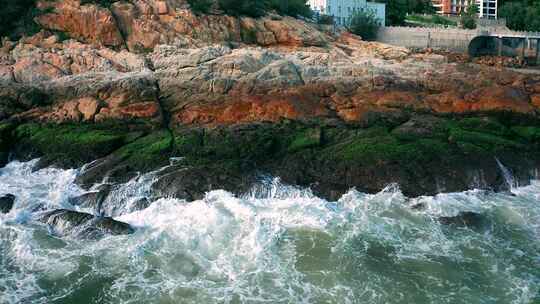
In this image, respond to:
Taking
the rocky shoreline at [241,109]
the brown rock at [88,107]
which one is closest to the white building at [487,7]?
the rocky shoreline at [241,109]

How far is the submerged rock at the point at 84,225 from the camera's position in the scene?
21062 mm

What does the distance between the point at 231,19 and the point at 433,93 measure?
13486mm

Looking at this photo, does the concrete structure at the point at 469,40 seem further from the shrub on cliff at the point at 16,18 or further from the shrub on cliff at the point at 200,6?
the shrub on cliff at the point at 16,18

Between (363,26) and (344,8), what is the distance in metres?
7.97

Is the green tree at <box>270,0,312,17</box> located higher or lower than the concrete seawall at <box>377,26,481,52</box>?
higher

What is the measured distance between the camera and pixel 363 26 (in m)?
47.6

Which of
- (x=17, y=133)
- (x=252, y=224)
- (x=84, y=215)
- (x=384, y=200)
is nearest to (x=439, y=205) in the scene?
(x=384, y=200)

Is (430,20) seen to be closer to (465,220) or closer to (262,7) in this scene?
(262,7)

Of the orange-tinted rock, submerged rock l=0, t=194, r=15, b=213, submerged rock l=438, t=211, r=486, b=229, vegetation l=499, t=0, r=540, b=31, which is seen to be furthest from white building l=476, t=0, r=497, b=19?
submerged rock l=0, t=194, r=15, b=213

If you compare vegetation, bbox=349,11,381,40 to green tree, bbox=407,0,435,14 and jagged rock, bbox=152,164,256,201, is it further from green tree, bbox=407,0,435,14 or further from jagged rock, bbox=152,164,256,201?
jagged rock, bbox=152,164,256,201

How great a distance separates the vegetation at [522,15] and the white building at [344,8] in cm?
1542

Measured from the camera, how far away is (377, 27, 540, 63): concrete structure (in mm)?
49375

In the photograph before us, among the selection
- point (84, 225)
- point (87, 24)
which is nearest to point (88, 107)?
point (87, 24)

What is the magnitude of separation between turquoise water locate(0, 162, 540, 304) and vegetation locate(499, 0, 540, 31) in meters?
40.8
